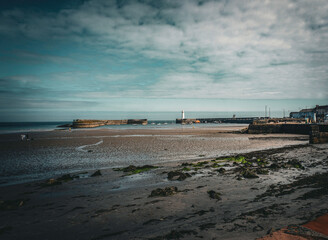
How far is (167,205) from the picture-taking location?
19.5ft

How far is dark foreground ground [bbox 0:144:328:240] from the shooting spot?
14.5ft

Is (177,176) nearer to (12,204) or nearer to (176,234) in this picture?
(176,234)

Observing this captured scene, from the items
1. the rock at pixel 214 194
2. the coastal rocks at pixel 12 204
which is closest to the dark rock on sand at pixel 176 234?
the rock at pixel 214 194

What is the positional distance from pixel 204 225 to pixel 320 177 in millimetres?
6438

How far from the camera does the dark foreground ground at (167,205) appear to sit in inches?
174

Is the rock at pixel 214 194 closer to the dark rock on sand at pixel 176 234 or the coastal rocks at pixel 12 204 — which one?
the dark rock on sand at pixel 176 234

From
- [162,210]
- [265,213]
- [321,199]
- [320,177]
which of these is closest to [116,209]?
[162,210]

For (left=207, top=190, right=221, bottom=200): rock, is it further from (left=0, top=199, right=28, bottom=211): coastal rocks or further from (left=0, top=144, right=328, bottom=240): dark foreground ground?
(left=0, top=199, right=28, bottom=211): coastal rocks

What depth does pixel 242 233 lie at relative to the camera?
13.3ft

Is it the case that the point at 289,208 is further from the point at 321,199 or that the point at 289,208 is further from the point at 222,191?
the point at 222,191

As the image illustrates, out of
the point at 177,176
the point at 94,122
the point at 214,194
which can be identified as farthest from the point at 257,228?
the point at 94,122

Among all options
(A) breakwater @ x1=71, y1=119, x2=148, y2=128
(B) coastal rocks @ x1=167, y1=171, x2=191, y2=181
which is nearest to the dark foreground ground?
(B) coastal rocks @ x1=167, y1=171, x2=191, y2=181

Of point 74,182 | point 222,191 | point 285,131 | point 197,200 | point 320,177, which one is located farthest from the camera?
point 285,131

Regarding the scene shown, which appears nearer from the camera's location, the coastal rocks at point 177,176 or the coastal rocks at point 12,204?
the coastal rocks at point 12,204
